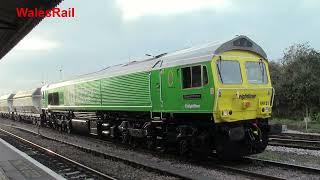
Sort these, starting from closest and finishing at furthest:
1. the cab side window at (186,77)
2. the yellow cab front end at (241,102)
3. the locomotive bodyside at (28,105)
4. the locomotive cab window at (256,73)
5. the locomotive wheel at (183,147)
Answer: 1. the yellow cab front end at (241,102)
2. the cab side window at (186,77)
3. the locomotive cab window at (256,73)
4. the locomotive wheel at (183,147)
5. the locomotive bodyside at (28,105)

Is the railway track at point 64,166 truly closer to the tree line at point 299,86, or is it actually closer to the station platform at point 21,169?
the station platform at point 21,169

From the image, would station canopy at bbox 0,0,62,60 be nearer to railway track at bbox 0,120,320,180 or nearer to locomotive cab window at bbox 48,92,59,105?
railway track at bbox 0,120,320,180

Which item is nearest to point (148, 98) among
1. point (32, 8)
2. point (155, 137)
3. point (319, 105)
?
point (155, 137)

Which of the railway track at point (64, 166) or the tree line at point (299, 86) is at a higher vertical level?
the tree line at point (299, 86)

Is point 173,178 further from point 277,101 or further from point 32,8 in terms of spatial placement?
point 277,101

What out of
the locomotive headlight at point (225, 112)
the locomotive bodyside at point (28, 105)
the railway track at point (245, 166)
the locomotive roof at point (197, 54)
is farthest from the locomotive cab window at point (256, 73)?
the locomotive bodyside at point (28, 105)

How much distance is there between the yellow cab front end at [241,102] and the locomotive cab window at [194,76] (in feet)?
1.29

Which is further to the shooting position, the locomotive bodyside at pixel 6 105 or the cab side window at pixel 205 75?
the locomotive bodyside at pixel 6 105

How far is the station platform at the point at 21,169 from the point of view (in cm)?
1107

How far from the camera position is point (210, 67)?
1262 cm

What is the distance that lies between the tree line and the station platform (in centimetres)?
2492

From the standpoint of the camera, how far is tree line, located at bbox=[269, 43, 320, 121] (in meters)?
35.4

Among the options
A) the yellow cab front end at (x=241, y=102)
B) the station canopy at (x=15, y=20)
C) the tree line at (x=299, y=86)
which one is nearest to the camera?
the yellow cab front end at (x=241, y=102)

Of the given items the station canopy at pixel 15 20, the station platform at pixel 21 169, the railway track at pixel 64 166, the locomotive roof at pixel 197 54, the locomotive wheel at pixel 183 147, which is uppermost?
the station canopy at pixel 15 20
